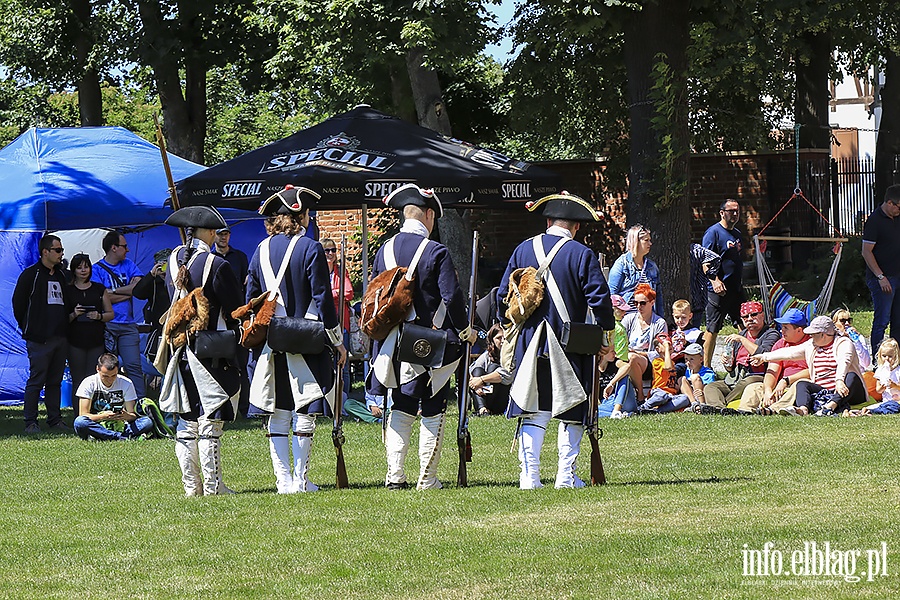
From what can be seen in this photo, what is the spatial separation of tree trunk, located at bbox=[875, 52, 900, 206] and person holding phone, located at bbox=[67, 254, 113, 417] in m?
15.1

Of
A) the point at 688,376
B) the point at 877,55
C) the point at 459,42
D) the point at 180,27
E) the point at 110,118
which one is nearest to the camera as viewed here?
the point at 688,376

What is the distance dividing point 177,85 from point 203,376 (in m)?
17.9

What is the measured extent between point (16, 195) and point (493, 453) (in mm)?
8014

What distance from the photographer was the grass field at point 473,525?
255 inches

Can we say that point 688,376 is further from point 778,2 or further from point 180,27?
point 180,27

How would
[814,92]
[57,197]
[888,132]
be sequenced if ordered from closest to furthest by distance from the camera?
[57,197], [888,132], [814,92]

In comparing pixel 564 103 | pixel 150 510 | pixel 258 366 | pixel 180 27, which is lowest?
pixel 150 510

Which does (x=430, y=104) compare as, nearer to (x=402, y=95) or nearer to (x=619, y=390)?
(x=402, y=95)

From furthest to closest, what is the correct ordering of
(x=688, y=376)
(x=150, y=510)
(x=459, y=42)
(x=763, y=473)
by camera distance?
1. (x=459, y=42)
2. (x=688, y=376)
3. (x=763, y=473)
4. (x=150, y=510)

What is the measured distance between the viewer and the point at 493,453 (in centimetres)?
1130

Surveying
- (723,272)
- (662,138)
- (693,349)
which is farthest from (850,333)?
(662,138)

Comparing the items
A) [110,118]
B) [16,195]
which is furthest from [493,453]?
[110,118]

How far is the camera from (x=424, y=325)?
897cm

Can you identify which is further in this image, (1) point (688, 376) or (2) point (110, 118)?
(2) point (110, 118)
